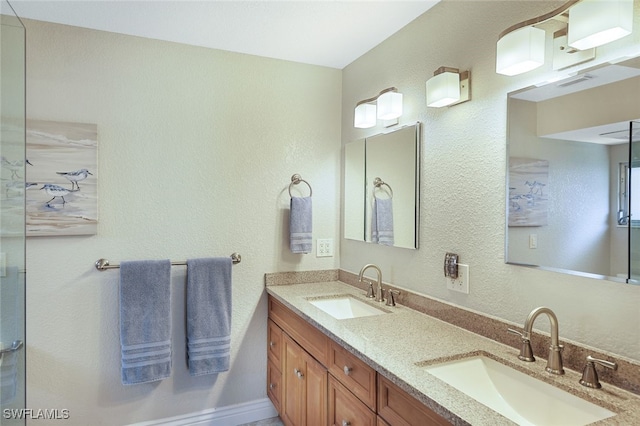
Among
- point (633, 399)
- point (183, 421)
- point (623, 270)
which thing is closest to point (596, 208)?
point (623, 270)

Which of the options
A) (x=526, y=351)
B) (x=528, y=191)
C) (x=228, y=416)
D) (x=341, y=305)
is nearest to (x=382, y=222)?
(x=341, y=305)

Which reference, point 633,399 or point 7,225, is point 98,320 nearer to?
point 7,225

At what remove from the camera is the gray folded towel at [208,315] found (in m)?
2.25

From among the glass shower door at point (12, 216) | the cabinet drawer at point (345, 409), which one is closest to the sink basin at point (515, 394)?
the cabinet drawer at point (345, 409)

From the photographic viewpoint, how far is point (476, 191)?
1.62 metres

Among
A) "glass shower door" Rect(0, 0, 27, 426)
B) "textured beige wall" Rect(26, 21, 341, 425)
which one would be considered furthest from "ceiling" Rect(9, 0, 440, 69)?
"glass shower door" Rect(0, 0, 27, 426)

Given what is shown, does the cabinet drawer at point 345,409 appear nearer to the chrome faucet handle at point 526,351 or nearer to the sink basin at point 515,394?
the sink basin at point 515,394

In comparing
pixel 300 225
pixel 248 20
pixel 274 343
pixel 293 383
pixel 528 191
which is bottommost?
pixel 293 383

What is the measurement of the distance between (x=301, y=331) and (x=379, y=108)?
1273mm

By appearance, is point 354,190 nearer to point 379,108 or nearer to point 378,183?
point 378,183

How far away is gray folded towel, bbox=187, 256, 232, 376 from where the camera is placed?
2.25 meters

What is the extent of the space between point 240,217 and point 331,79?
1.15 m

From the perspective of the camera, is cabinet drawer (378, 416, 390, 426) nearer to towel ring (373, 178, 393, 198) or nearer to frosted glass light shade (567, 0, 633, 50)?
towel ring (373, 178, 393, 198)

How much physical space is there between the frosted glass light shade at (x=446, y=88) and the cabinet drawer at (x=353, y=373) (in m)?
1.14
